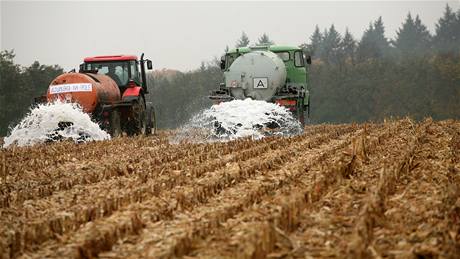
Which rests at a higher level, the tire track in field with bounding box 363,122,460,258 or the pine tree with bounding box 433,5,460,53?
the pine tree with bounding box 433,5,460,53

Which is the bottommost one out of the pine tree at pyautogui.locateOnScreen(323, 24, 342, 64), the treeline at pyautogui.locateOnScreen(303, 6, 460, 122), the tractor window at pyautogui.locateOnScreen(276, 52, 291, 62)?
the treeline at pyautogui.locateOnScreen(303, 6, 460, 122)

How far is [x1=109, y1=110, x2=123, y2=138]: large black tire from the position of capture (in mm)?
16047

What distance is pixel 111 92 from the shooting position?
16.8 metres

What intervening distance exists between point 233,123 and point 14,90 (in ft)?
96.8

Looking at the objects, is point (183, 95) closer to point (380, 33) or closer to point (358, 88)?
point (358, 88)

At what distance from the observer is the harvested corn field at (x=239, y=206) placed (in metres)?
4.14

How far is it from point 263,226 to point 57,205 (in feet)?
8.93

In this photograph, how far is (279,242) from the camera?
4.12 m

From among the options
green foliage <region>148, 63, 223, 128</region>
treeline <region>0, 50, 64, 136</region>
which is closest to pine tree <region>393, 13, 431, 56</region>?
green foliage <region>148, 63, 223, 128</region>

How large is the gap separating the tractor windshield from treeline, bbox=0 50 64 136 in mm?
20863

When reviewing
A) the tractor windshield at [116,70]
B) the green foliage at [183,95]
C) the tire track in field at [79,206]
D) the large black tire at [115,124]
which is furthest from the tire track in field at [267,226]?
the green foliage at [183,95]

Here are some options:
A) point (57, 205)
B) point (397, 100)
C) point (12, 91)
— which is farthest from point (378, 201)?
point (397, 100)

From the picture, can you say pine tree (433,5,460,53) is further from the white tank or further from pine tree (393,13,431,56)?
the white tank

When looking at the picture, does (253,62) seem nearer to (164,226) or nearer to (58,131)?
(58,131)
